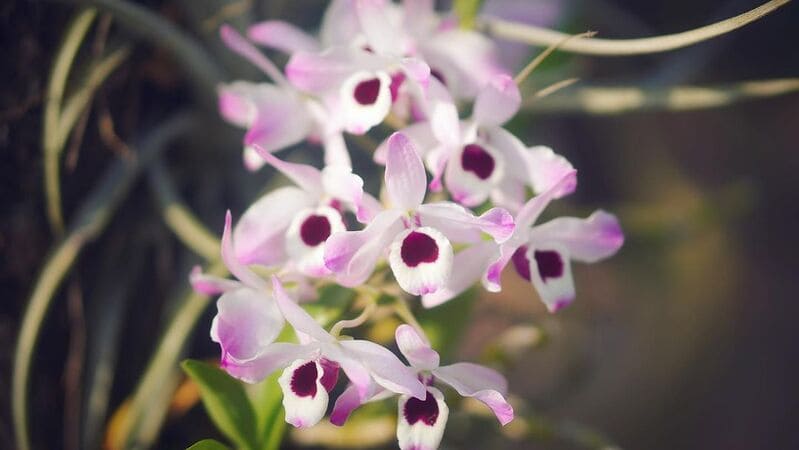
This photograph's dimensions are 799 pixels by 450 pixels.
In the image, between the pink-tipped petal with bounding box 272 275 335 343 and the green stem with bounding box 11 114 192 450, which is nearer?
the pink-tipped petal with bounding box 272 275 335 343

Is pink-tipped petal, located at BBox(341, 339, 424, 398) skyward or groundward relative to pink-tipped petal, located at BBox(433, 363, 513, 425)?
skyward

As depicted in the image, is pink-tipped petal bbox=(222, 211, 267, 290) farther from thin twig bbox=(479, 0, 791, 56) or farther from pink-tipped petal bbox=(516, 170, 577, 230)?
thin twig bbox=(479, 0, 791, 56)

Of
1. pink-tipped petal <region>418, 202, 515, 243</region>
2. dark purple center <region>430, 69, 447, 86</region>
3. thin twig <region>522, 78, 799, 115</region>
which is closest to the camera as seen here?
pink-tipped petal <region>418, 202, 515, 243</region>

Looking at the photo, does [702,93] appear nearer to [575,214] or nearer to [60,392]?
[575,214]

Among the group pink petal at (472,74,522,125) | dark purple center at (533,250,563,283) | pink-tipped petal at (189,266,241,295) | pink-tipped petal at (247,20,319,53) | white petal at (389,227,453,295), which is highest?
pink petal at (472,74,522,125)

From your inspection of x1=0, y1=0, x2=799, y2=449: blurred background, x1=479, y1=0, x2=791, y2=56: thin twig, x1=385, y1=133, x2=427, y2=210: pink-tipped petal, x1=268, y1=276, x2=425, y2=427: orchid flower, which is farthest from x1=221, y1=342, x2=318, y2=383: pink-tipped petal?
x1=479, y1=0, x2=791, y2=56: thin twig

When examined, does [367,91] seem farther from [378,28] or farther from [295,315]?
[295,315]

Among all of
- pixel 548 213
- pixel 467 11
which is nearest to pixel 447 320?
pixel 548 213

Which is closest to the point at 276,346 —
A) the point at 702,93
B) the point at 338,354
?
the point at 338,354
